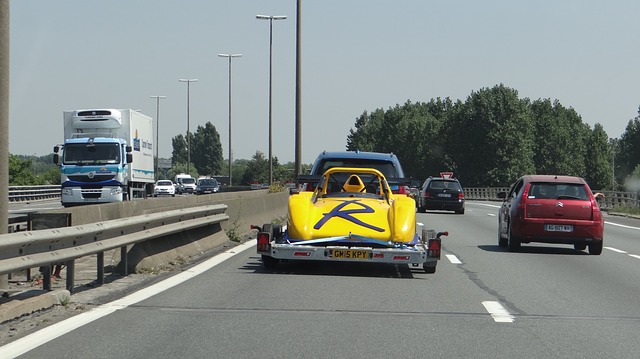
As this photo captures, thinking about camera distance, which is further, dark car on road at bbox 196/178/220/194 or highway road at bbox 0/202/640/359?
dark car on road at bbox 196/178/220/194

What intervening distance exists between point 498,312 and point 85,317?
149 inches

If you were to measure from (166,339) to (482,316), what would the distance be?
3.08 meters

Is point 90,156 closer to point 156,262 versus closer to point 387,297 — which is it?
point 156,262

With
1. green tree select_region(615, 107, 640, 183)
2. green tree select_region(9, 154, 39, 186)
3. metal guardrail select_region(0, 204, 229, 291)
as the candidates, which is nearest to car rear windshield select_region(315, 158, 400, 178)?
metal guardrail select_region(0, 204, 229, 291)

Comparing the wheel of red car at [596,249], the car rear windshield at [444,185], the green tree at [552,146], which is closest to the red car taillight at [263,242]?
the wheel of red car at [596,249]

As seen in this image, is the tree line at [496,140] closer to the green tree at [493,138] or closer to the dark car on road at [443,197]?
the green tree at [493,138]

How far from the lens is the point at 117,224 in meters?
10.1

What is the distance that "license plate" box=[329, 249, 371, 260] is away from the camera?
11.7m

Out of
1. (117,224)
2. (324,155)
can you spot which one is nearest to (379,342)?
(117,224)

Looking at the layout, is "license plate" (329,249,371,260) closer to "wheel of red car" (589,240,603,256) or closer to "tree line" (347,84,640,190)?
"wheel of red car" (589,240,603,256)

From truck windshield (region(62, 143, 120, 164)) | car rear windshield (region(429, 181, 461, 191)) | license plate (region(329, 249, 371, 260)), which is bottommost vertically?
license plate (region(329, 249, 371, 260))

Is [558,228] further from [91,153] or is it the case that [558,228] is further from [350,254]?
[91,153]

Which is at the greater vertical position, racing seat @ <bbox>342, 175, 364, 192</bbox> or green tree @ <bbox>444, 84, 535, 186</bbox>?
green tree @ <bbox>444, 84, 535, 186</bbox>

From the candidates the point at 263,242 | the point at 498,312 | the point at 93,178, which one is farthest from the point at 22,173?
the point at 498,312
